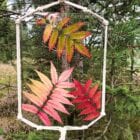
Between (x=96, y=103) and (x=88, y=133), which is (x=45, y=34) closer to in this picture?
(x=96, y=103)

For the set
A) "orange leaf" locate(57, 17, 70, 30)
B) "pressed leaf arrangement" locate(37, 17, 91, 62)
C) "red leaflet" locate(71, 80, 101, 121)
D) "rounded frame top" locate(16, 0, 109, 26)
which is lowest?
"red leaflet" locate(71, 80, 101, 121)

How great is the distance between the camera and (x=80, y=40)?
1.46m

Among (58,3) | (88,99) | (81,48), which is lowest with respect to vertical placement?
(88,99)

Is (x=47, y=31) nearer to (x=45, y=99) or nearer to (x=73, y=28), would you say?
(x=73, y=28)

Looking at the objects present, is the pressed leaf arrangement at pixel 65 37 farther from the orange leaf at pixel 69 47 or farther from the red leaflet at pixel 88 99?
the red leaflet at pixel 88 99

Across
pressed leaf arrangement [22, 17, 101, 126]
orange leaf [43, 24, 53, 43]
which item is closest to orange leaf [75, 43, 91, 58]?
pressed leaf arrangement [22, 17, 101, 126]

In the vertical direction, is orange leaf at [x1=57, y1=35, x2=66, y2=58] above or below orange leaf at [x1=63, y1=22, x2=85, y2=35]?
below

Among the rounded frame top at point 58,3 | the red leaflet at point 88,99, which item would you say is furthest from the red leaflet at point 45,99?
the rounded frame top at point 58,3

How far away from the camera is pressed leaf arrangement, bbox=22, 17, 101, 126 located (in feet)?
4.50

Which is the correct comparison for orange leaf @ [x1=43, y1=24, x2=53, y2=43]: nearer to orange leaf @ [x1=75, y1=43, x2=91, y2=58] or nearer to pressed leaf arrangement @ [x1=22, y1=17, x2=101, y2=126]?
pressed leaf arrangement @ [x1=22, y1=17, x2=101, y2=126]

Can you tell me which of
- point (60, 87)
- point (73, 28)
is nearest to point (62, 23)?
point (73, 28)

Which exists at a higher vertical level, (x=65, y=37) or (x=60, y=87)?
(x=65, y=37)

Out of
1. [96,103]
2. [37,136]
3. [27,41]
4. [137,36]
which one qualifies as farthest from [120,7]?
[96,103]

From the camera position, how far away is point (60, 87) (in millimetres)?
1395
